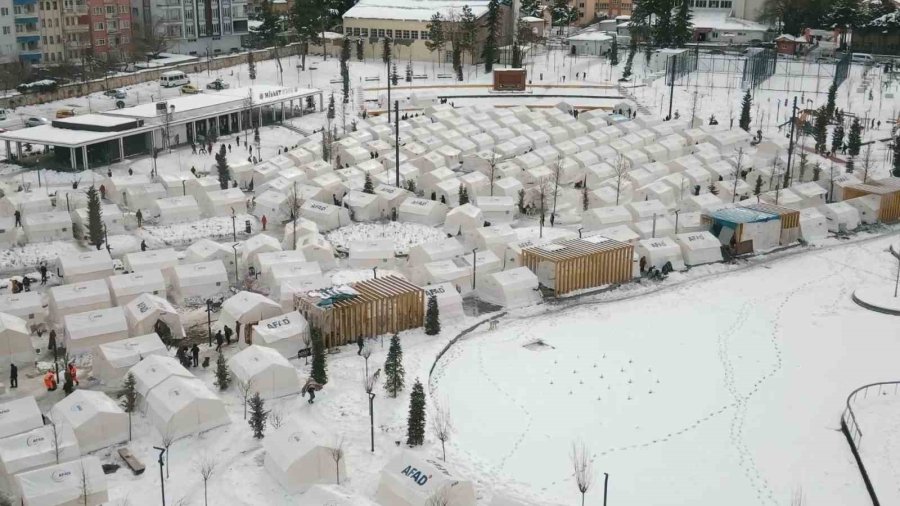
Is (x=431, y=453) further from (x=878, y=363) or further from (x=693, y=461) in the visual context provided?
(x=878, y=363)

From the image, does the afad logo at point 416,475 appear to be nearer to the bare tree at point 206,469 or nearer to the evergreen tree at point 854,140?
the bare tree at point 206,469

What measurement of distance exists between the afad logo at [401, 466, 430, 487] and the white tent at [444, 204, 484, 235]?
64.6ft

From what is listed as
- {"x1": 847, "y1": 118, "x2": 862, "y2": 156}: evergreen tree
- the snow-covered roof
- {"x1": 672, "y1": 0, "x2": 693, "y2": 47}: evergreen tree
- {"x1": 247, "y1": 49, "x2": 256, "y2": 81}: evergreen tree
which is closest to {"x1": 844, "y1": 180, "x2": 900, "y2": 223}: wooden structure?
{"x1": 847, "y1": 118, "x2": 862, "y2": 156}: evergreen tree

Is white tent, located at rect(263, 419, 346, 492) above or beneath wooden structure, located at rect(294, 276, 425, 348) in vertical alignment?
beneath

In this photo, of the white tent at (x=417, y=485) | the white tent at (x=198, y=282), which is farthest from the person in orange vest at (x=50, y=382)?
the white tent at (x=417, y=485)

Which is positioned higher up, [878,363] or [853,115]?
[853,115]

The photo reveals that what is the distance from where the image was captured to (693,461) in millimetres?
24281

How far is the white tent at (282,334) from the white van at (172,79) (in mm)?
42398

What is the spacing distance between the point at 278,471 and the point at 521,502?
220 inches

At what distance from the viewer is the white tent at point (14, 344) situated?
1129 inches

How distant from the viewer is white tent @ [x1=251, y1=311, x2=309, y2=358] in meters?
29.3

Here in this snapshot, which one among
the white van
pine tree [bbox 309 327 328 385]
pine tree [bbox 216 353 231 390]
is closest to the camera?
pine tree [bbox 216 353 231 390]

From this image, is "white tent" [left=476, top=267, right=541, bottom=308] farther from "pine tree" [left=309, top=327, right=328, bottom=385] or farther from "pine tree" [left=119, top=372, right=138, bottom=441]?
"pine tree" [left=119, top=372, right=138, bottom=441]

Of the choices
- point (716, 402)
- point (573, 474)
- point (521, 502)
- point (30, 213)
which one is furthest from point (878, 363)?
point (30, 213)
